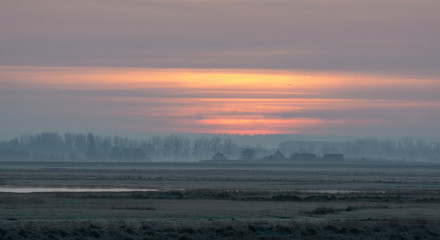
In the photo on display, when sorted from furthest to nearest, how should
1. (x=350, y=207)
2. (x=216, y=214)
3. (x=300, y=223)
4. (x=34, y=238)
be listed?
1. (x=350, y=207)
2. (x=216, y=214)
3. (x=300, y=223)
4. (x=34, y=238)

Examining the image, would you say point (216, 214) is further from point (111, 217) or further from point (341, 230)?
point (341, 230)

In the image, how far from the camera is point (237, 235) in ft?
A: 117

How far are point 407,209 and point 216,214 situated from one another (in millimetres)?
15145

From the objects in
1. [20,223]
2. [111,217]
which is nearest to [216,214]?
[111,217]

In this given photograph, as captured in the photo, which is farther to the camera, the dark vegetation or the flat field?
the flat field

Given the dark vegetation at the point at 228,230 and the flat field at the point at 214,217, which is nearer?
the dark vegetation at the point at 228,230

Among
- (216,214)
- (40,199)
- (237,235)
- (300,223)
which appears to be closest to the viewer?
(237,235)

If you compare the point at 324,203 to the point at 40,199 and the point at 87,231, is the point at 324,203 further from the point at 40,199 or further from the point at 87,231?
the point at 87,231

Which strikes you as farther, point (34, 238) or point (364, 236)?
point (364, 236)

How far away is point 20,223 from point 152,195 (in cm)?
2649

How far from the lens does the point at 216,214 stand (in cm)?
4462

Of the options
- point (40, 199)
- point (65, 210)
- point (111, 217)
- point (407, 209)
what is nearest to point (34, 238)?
point (111, 217)

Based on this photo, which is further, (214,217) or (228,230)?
(214,217)

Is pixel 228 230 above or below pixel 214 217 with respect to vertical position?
below
